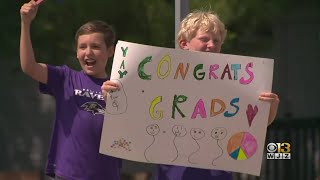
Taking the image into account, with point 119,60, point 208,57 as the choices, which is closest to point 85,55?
point 119,60

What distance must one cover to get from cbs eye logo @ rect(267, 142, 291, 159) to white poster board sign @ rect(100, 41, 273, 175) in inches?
175

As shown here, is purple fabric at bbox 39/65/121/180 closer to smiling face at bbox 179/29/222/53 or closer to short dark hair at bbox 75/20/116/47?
short dark hair at bbox 75/20/116/47

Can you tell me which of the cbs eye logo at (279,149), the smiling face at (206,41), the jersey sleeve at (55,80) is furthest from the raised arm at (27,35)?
the cbs eye logo at (279,149)

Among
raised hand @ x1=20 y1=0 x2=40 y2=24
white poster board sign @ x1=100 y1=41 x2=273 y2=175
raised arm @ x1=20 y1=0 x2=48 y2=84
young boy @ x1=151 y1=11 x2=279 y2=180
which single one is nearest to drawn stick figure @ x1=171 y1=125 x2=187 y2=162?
white poster board sign @ x1=100 y1=41 x2=273 y2=175

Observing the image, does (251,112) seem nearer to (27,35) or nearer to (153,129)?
(153,129)

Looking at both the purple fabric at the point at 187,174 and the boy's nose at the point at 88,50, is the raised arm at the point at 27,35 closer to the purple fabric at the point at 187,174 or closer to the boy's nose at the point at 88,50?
the boy's nose at the point at 88,50

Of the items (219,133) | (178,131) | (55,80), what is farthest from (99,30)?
(219,133)

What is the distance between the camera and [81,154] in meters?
3.30

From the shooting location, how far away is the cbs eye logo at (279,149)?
774cm

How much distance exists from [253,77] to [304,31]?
19.7ft

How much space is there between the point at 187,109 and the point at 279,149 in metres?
5.03

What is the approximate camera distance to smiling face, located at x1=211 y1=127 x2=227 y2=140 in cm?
322

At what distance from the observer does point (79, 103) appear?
335 cm

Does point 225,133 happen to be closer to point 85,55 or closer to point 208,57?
point 208,57
